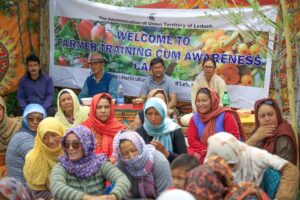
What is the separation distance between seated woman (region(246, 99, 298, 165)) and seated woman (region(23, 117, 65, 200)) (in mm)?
1610

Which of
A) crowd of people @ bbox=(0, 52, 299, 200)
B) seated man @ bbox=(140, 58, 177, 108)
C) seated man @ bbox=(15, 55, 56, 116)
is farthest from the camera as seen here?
seated man @ bbox=(15, 55, 56, 116)

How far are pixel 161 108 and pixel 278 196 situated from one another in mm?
1748

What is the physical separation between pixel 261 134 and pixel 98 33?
16.0 feet

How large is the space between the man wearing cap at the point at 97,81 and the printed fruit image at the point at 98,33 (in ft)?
2.02

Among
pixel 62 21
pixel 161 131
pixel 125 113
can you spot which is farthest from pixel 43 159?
pixel 62 21

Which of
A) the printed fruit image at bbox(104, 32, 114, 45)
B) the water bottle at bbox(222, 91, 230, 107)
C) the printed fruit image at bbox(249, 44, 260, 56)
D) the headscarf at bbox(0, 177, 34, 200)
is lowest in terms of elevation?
the headscarf at bbox(0, 177, 34, 200)

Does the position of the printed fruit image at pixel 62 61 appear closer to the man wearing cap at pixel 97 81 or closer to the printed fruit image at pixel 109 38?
the printed fruit image at pixel 109 38

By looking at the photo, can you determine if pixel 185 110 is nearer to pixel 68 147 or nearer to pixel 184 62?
pixel 184 62

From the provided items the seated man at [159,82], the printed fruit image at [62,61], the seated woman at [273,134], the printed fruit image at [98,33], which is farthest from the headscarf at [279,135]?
the printed fruit image at [62,61]

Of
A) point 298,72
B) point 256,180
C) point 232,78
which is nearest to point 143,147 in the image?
point 256,180

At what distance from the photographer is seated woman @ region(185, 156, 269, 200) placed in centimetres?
305

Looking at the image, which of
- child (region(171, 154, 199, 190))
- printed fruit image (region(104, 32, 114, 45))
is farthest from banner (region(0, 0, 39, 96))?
child (region(171, 154, 199, 190))

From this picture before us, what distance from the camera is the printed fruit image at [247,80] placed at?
25.7 feet

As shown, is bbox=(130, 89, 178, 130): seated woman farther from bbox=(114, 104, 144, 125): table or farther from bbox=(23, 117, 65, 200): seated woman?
bbox=(23, 117, 65, 200): seated woman
